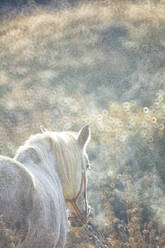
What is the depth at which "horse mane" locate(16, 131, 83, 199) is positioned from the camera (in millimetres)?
1723

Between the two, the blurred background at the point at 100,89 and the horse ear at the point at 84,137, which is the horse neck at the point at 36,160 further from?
the blurred background at the point at 100,89

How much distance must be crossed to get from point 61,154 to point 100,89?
462cm

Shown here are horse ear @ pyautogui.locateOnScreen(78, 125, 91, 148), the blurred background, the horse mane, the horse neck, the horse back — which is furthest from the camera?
the blurred background

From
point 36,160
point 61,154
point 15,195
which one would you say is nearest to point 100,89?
point 61,154

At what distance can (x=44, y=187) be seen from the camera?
149 cm

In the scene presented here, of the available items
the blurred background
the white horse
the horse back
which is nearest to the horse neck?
the white horse

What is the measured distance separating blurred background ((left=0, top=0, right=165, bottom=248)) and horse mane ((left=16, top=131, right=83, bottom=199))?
4.95ft

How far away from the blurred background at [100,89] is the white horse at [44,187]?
1499 mm

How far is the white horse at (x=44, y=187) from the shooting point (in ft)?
3.84

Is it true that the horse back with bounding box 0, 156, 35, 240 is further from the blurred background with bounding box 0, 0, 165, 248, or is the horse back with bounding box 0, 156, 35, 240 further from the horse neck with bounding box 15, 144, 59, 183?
the blurred background with bounding box 0, 0, 165, 248

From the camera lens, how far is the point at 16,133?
5137 mm

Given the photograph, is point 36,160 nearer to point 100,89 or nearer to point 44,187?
point 44,187

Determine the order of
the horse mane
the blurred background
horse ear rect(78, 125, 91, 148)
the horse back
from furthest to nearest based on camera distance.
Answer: the blurred background
horse ear rect(78, 125, 91, 148)
the horse mane
the horse back

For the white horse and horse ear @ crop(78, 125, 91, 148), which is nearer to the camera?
the white horse
